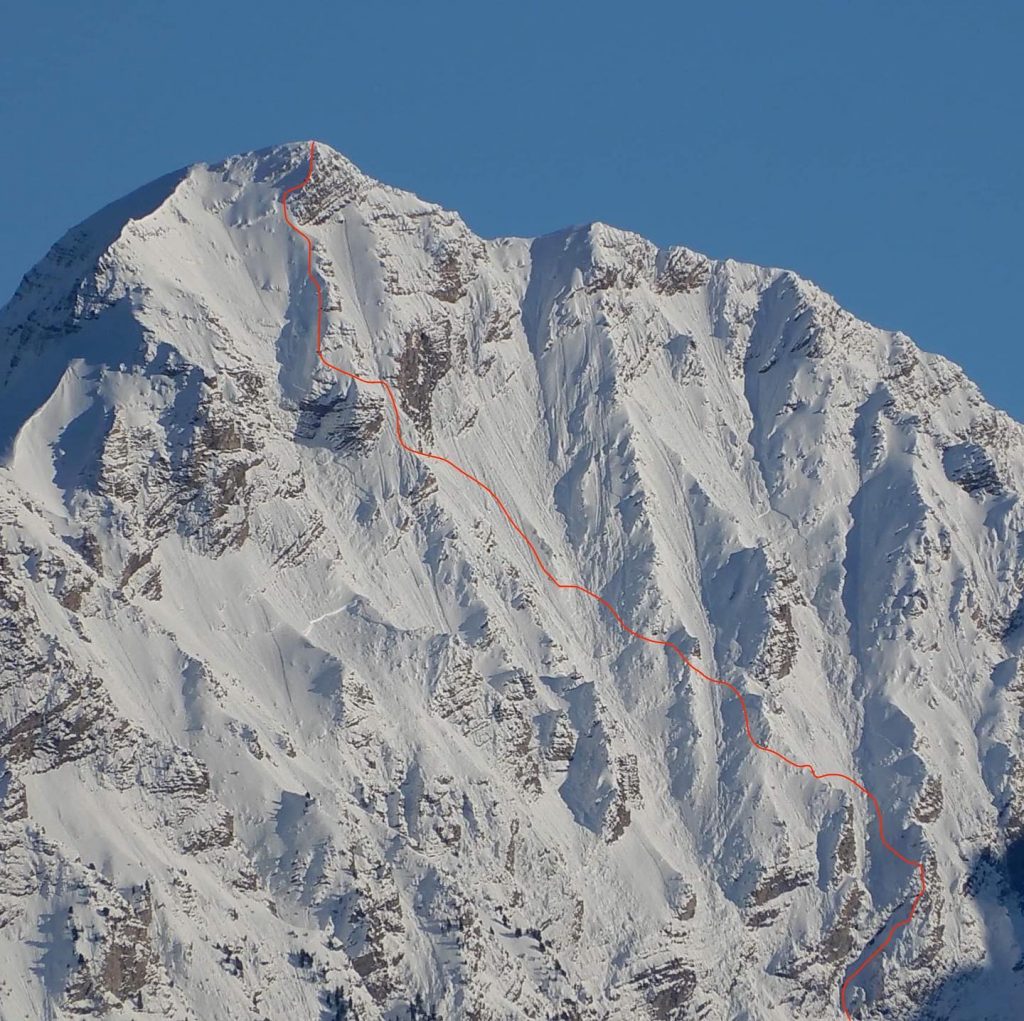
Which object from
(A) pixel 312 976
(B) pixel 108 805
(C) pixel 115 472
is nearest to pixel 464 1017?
(A) pixel 312 976

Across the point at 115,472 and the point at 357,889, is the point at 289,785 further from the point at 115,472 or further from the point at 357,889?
the point at 115,472

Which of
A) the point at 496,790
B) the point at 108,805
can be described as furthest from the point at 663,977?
the point at 108,805

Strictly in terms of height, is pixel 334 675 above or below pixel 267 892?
above

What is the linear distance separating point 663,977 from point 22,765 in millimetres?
38752

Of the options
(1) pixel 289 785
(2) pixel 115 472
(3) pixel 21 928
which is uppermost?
(2) pixel 115 472

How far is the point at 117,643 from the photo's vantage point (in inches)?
7643

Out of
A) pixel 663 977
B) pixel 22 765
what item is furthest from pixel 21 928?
pixel 663 977

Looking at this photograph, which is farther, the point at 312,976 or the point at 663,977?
the point at 663,977

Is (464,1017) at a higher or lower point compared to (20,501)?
lower

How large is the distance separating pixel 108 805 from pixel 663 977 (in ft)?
110

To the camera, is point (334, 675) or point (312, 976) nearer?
point (312, 976)

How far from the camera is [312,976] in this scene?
186 meters

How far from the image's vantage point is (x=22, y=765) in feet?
609

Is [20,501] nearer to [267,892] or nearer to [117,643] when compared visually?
[117,643]
